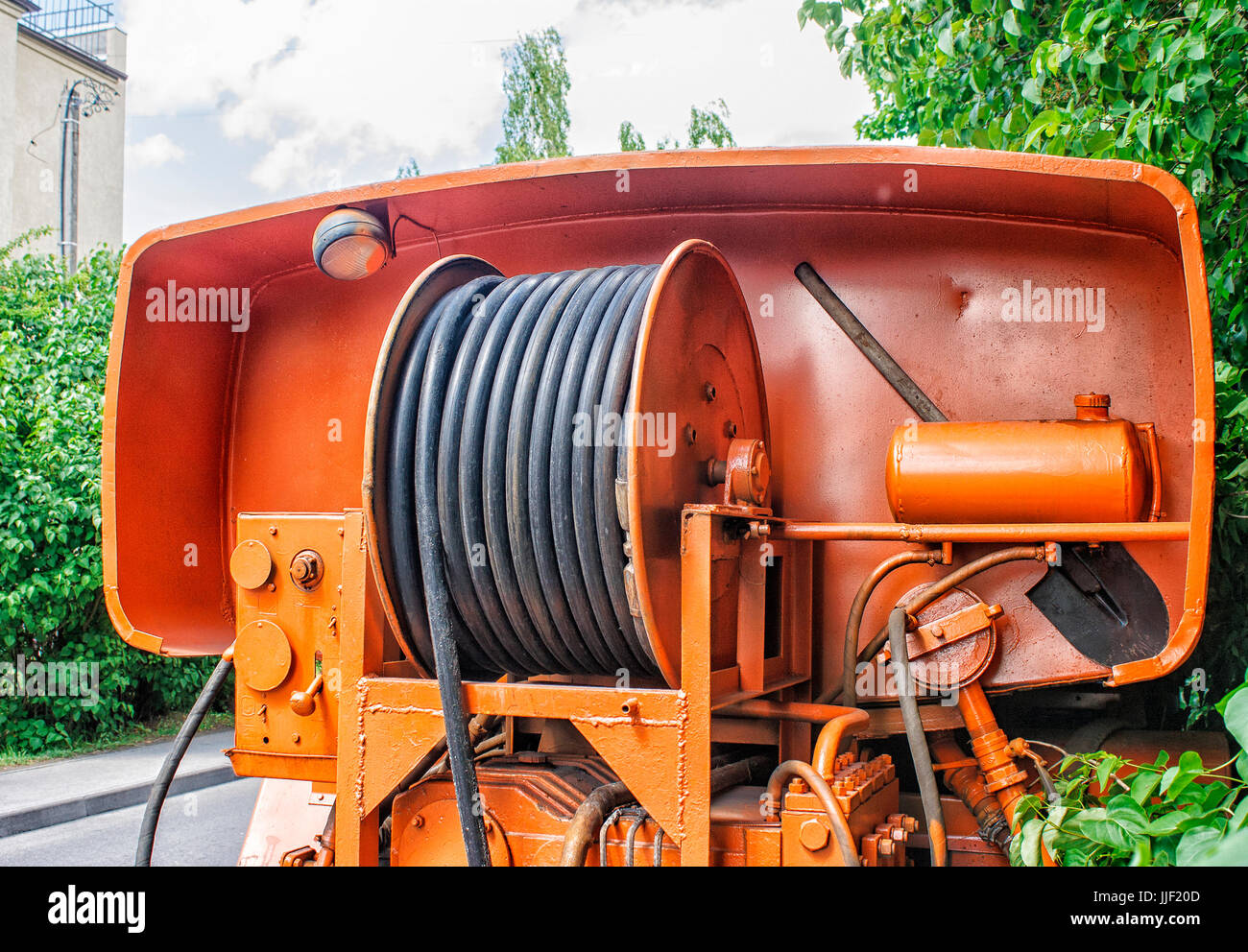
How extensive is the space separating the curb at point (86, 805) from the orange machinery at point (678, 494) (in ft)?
8.11

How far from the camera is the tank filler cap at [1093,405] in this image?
10.4 ft

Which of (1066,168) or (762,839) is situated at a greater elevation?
(1066,168)

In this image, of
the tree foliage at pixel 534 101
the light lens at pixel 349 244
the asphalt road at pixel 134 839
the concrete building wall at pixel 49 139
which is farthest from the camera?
the tree foliage at pixel 534 101

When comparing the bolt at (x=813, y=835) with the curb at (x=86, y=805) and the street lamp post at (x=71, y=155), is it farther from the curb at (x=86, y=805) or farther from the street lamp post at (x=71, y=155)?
the street lamp post at (x=71, y=155)

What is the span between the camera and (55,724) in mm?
7250

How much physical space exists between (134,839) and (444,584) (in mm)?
3899

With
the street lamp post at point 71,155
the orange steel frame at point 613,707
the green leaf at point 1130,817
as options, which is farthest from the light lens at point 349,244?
the street lamp post at point 71,155

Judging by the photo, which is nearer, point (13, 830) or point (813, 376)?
point (813, 376)

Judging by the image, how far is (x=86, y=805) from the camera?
19.9ft

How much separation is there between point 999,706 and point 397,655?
7.01ft

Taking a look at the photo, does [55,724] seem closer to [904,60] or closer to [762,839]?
[762,839]

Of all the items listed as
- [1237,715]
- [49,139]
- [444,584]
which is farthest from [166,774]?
[49,139]

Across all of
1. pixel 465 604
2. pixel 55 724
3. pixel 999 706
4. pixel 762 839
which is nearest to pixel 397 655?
pixel 465 604

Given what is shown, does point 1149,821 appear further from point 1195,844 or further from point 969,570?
point 969,570
